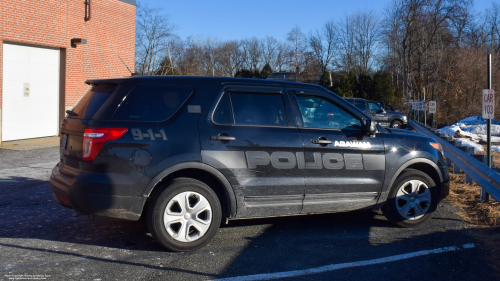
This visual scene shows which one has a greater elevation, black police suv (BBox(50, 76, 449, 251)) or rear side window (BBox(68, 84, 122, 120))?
rear side window (BBox(68, 84, 122, 120))

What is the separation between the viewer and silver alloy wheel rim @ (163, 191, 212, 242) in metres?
4.70

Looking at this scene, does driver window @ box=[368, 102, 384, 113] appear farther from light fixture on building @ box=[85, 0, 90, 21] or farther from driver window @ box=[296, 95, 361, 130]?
driver window @ box=[296, 95, 361, 130]

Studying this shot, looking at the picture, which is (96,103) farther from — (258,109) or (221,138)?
(258,109)

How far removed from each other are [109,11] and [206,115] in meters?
14.7

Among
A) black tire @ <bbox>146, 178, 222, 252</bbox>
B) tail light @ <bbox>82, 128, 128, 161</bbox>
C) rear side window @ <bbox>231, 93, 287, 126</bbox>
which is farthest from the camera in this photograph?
rear side window @ <bbox>231, 93, 287, 126</bbox>

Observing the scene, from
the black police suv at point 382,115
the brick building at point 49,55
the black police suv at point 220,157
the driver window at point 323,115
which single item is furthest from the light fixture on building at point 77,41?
the black police suv at point 382,115

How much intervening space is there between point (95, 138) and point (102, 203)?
649 mm

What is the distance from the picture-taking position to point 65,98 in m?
16.1

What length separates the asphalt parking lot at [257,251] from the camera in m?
4.25

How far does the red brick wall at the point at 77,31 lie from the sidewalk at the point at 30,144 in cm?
201

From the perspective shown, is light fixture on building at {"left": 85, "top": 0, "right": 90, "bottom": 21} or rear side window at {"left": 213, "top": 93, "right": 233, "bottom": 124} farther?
light fixture on building at {"left": 85, "top": 0, "right": 90, "bottom": 21}

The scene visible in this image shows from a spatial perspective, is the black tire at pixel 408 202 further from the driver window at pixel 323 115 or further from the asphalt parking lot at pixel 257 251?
the driver window at pixel 323 115

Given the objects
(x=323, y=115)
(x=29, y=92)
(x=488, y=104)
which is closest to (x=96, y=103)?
(x=323, y=115)

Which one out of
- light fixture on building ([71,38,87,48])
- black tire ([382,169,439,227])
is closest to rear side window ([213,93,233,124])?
black tire ([382,169,439,227])
